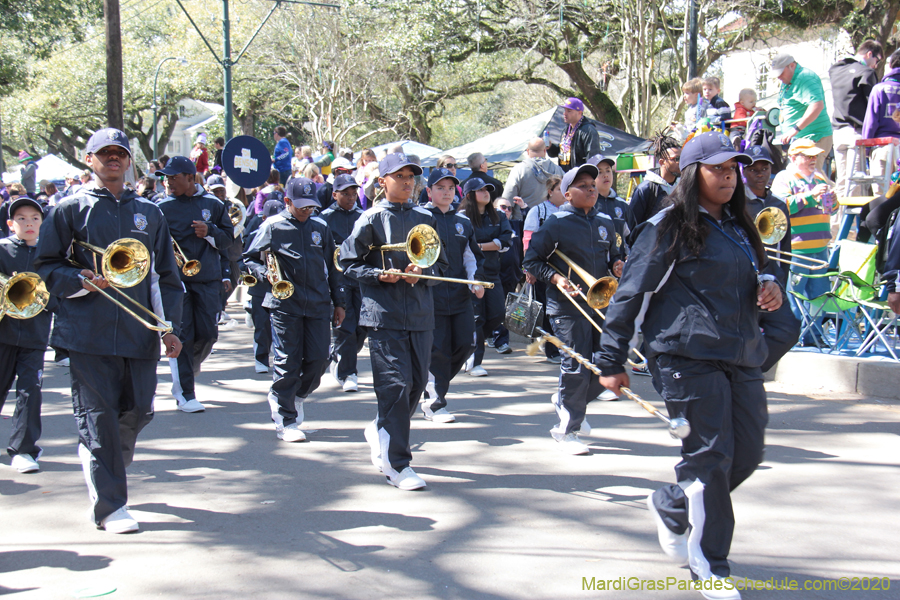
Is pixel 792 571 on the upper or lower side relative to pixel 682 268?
lower

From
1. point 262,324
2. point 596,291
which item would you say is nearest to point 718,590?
point 596,291

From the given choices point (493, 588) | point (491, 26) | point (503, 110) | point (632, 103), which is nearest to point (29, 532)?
point (493, 588)

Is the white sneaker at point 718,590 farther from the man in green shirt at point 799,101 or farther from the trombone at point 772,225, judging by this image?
the man in green shirt at point 799,101

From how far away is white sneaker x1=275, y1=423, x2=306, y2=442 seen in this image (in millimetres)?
6500

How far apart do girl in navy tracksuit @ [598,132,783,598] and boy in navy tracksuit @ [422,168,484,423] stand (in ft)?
10.6

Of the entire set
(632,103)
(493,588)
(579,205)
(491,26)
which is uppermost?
(491,26)

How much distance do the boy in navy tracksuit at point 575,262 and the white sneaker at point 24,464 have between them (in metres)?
3.66

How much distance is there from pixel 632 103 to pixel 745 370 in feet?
59.0

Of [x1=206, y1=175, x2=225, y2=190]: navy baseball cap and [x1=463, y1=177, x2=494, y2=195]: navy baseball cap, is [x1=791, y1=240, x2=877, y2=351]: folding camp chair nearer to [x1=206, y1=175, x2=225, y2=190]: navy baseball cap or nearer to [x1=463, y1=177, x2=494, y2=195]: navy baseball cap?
[x1=463, y1=177, x2=494, y2=195]: navy baseball cap

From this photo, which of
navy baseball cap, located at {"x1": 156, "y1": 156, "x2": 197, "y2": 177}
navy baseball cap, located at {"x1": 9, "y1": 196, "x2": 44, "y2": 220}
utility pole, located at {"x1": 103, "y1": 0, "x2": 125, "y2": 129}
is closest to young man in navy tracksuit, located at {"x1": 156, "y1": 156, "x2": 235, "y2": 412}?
navy baseball cap, located at {"x1": 156, "y1": 156, "x2": 197, "y2": 177}

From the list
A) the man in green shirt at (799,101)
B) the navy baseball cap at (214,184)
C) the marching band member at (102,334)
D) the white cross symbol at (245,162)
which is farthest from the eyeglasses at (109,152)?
the man in green shirt at (799,101)

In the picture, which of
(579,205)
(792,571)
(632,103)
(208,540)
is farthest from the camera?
(632,103)

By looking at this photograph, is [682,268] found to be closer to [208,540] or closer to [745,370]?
[745,370]

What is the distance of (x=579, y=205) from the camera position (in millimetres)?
6180
